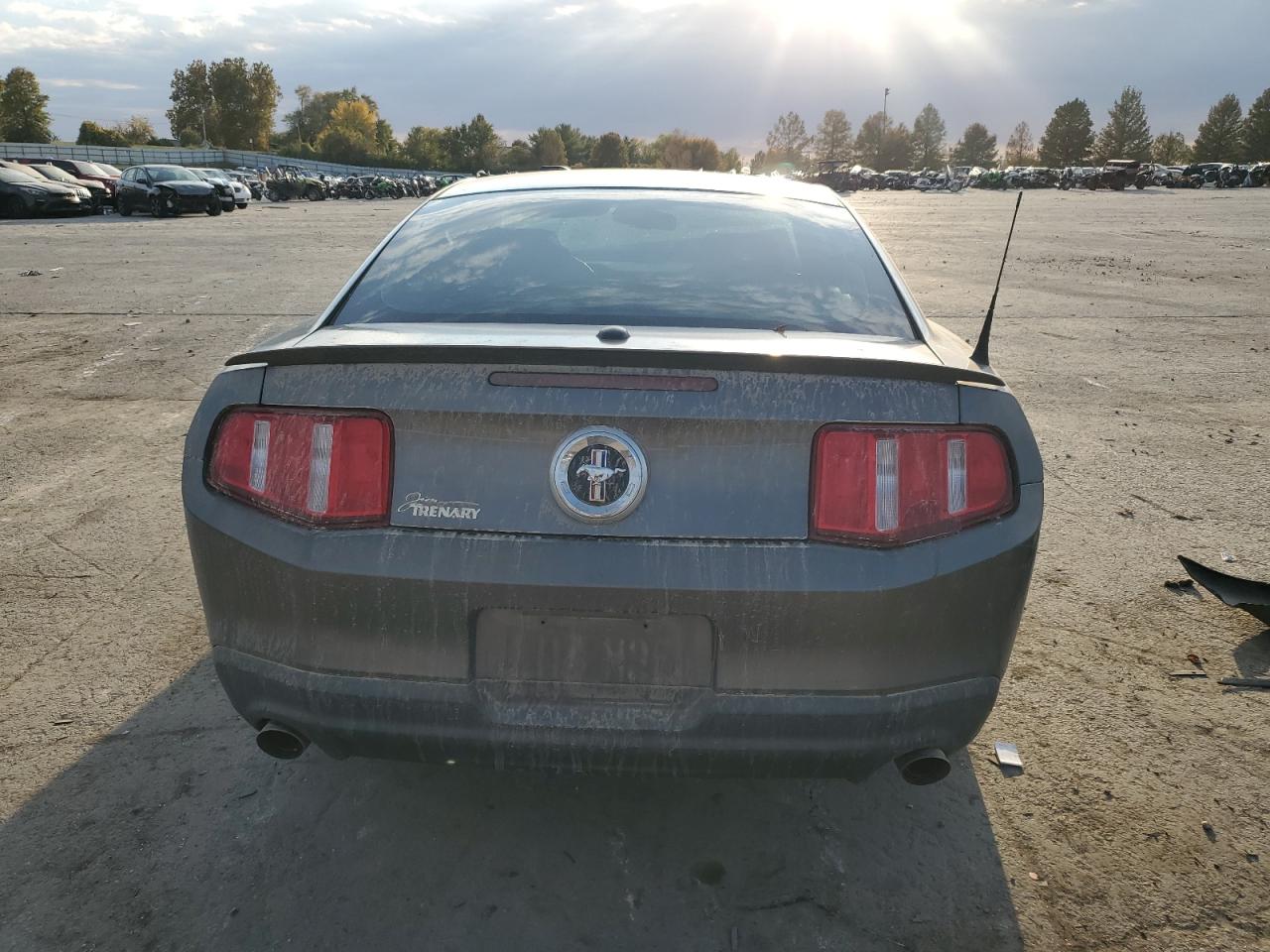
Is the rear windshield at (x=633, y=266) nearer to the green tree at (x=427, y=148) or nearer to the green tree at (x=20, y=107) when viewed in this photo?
the green tree at (x=20, y=107)

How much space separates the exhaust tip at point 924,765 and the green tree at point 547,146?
14545 centimetres

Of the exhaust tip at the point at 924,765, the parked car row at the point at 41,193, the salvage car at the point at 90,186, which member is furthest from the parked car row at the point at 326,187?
the exhaust tip at the point at 924,765

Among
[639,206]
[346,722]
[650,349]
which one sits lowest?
[346,722]

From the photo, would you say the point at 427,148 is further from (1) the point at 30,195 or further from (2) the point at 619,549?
(2) the point at 619,549

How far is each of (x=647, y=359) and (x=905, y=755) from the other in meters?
1.03

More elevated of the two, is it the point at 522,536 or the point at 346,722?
the point at 522,536

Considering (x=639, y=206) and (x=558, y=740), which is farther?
(x=639, y=206)

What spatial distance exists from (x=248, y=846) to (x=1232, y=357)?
9.17m

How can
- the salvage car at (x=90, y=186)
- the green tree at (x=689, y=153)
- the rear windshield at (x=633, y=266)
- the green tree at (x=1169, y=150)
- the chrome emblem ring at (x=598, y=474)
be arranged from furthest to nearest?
1. the green tree at (x=689, y=153)
2. the green tree at (x=1169, y=150)
3. the salvage car at (x=90, y=186)
4. the rear windshield at (x=633, y=266)
5. the chrome emblem ring at (x=598, y=474)

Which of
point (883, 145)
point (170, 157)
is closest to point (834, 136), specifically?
point (883, 145)

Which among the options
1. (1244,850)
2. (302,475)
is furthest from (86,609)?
(1244,850)

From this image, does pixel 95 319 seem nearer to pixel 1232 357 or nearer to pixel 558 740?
pixel 558 740

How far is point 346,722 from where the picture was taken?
2.08m

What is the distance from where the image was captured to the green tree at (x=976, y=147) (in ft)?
496
